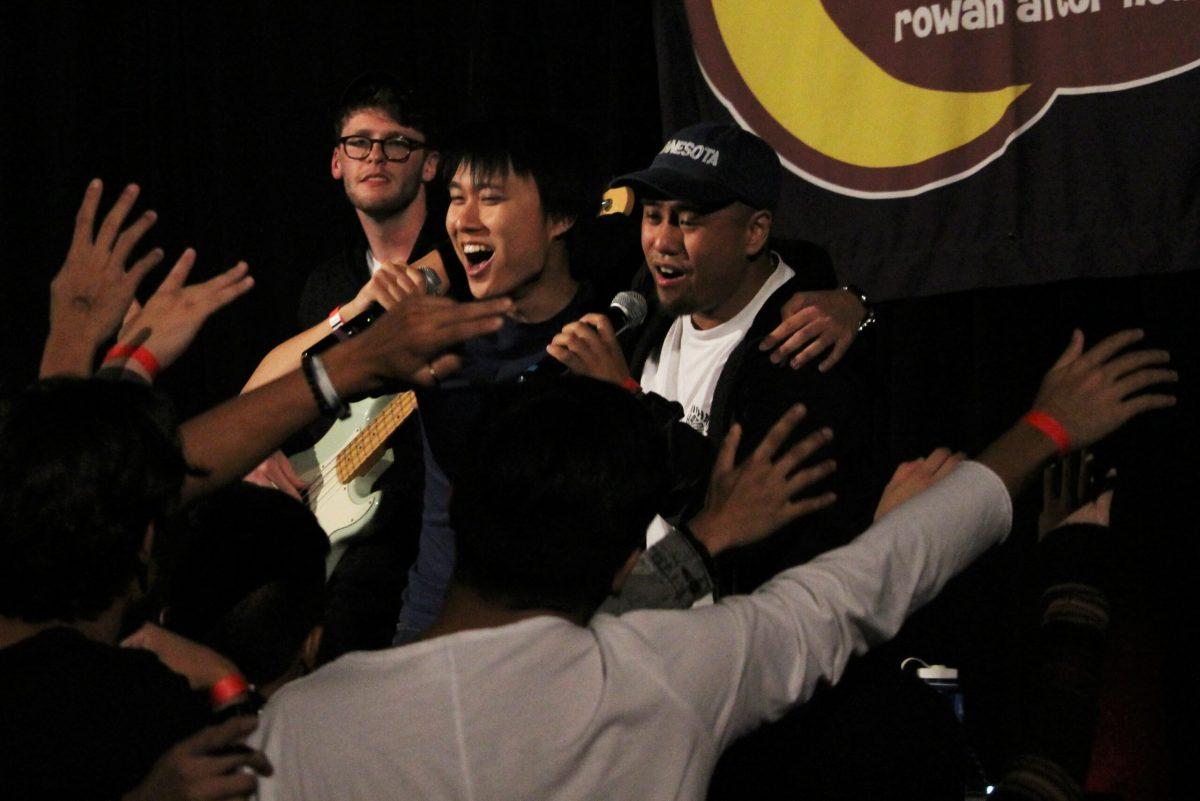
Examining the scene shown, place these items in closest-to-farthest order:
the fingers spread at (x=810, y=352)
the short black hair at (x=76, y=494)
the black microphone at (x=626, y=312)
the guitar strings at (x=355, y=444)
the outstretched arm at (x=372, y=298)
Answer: the short black hair at (x=76, y=494) < the fingers spread at (x=810, y=352) < the outstretched arm at (x=372, y=298) < the black microphone at (x=626, y=312) < the guitar strings at (x=355, y=444)

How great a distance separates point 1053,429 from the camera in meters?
1.67

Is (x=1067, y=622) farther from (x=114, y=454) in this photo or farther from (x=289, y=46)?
(x=289, y=46)

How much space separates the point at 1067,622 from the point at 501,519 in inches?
27.2

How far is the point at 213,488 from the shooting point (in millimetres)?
1657

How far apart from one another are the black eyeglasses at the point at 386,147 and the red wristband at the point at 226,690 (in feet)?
6.82

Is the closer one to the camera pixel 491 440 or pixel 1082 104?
pixel 491 440

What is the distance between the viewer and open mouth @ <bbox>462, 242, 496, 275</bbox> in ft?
9.98

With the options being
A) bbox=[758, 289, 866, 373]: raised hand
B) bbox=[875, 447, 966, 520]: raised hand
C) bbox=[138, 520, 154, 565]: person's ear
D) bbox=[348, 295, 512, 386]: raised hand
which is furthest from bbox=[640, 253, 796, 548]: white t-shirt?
bbox=[138, 520, 154, 565]: person's ear

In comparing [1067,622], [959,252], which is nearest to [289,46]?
[959,252]

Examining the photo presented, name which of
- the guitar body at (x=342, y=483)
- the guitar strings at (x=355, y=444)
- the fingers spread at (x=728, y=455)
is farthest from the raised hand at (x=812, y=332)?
the guitar body at (x=342, y=483)

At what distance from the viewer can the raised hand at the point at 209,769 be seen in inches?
54.1

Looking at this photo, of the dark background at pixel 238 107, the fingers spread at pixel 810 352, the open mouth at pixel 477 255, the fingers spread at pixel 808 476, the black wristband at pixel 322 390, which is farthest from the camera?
the dark background at pixel 238 107

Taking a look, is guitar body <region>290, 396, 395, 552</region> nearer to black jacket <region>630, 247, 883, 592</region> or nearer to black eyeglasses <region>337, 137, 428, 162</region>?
black eyeglasses <region>337, 137, 428, 162</region>

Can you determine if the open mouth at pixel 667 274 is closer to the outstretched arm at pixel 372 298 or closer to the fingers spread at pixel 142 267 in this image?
the outstretched arm at pixel 372 298
